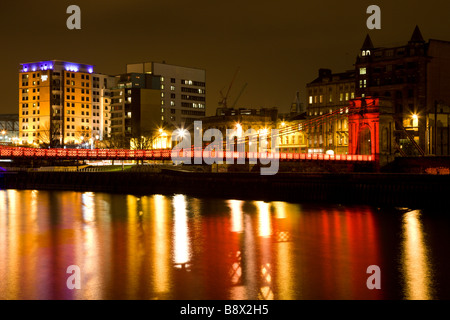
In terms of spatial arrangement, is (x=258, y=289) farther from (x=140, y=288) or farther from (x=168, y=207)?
(x=168, y=207)

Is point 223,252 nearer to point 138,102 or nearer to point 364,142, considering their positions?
point 364,142

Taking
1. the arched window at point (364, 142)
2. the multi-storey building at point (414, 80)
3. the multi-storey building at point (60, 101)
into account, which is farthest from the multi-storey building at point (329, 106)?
the multi-storey building at point (60, 101)

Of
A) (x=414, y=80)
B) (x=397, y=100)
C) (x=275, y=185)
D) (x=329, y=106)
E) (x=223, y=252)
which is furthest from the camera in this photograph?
(x=329, y=106)

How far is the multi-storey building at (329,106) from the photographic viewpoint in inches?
3438

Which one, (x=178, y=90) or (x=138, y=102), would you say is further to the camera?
(x=178, y=90)

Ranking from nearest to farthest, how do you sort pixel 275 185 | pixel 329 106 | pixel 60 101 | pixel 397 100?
pixel 275 185 < pixel 397 100 < pixel 329 106 < pixel 60 101

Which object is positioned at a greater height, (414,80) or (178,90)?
(178,90)

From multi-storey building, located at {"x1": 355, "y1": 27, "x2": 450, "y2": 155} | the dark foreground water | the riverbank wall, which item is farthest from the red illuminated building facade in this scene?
the dark foreground water

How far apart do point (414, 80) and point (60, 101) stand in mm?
105569

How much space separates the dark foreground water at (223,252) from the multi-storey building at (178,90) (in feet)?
338

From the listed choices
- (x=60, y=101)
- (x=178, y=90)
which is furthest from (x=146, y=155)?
(x=60, y=101)

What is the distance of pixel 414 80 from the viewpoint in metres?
78.7

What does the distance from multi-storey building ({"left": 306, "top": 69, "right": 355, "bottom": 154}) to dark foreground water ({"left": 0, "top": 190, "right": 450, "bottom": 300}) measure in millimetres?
43381

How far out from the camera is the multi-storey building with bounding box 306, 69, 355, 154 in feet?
286
